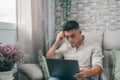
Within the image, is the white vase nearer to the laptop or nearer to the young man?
the laptop

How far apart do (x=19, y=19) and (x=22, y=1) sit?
0.20 metres

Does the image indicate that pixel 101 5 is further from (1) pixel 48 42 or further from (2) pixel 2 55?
(2) pixel 2 55

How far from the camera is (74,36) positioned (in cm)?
251

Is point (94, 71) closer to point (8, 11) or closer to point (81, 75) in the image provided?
point (81, 75)

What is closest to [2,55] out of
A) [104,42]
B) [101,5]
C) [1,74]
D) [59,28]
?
[1,74]

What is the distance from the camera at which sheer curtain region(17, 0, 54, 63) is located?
7.86ft

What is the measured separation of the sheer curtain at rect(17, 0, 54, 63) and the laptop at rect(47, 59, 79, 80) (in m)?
0.30

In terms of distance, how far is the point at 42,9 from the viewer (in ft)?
8.86

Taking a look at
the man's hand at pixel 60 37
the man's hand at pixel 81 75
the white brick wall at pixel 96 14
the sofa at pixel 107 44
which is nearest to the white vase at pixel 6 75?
the man's hand at pixel 81 75

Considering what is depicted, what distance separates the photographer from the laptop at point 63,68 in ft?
6.60

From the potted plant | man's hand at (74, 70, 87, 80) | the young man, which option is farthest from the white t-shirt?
the potted plant

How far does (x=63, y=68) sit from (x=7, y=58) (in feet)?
1.83

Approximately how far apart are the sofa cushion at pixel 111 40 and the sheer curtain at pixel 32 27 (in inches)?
25.8

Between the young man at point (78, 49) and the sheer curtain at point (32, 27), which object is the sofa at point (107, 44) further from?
the sheer curtain at point (32, 27)
